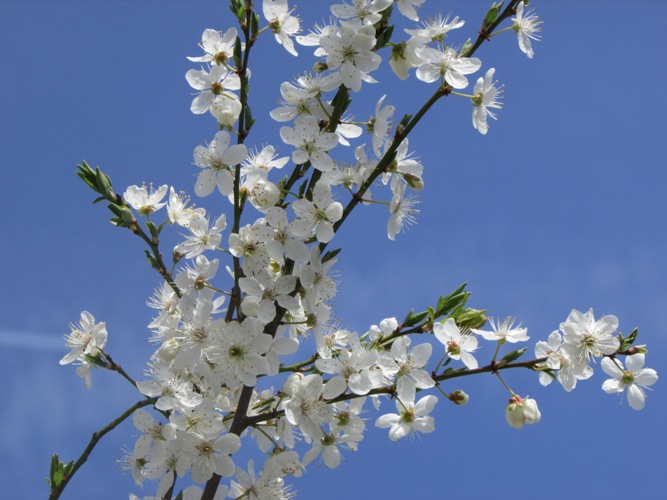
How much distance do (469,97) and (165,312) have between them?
4.16 ft

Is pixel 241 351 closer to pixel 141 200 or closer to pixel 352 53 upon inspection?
pixel 141 200

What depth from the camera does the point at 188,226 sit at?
8.01 feet

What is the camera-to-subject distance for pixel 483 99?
7.76ft

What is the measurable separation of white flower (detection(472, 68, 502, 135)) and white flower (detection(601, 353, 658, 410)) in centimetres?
91

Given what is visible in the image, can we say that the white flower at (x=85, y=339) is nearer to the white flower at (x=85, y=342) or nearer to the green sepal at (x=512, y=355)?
the white flower at (x=85, y=342)

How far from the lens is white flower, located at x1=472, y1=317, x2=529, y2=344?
2340 millimetres

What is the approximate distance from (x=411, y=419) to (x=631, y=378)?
0.77 metres

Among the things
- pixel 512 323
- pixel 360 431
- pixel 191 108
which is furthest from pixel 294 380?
pixel 191 108

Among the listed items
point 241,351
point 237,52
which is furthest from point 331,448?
point 237,52

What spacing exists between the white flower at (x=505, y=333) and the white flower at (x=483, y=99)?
0.65 meters

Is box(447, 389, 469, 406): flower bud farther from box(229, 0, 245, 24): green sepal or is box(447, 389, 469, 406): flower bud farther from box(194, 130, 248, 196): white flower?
box(229, 0, 245, 24): green sepal

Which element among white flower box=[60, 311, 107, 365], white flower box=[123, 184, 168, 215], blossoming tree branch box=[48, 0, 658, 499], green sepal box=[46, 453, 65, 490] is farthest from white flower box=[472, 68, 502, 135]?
green sepal box=[46, 453, 65, 490]

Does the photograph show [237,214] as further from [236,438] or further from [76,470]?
[76,470]

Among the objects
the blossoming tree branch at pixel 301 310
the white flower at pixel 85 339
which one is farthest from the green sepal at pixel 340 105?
the white flower at pixel 85 339
